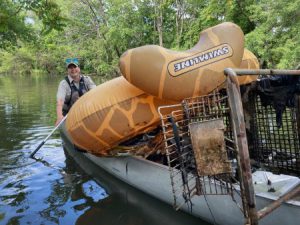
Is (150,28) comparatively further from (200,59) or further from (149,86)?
(149,86)

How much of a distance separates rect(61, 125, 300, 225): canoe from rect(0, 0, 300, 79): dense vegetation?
8.67m

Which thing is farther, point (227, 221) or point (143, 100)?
point (143, 100)

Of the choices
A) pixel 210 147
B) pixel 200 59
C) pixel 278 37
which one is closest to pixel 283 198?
pixel 210 147

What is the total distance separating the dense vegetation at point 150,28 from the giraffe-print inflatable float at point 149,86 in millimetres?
8779

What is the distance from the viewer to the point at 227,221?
367 cm

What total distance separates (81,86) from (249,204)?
481 centimetres

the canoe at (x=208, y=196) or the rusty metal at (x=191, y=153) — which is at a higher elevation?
the rusty metal at (x=191, y=153)

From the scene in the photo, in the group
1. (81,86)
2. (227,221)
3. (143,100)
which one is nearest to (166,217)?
(227,221)

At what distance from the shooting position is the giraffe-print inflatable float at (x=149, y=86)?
3.92m

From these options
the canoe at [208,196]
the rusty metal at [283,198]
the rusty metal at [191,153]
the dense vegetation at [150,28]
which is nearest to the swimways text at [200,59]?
the rusty metal at [191,153]

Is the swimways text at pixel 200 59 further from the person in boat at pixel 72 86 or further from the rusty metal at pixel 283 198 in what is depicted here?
the person in boat at pixel 72 86

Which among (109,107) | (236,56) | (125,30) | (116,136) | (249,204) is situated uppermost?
(125,30)

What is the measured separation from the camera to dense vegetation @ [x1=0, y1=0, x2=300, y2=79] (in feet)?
44.0

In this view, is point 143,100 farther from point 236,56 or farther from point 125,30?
point 125,30
